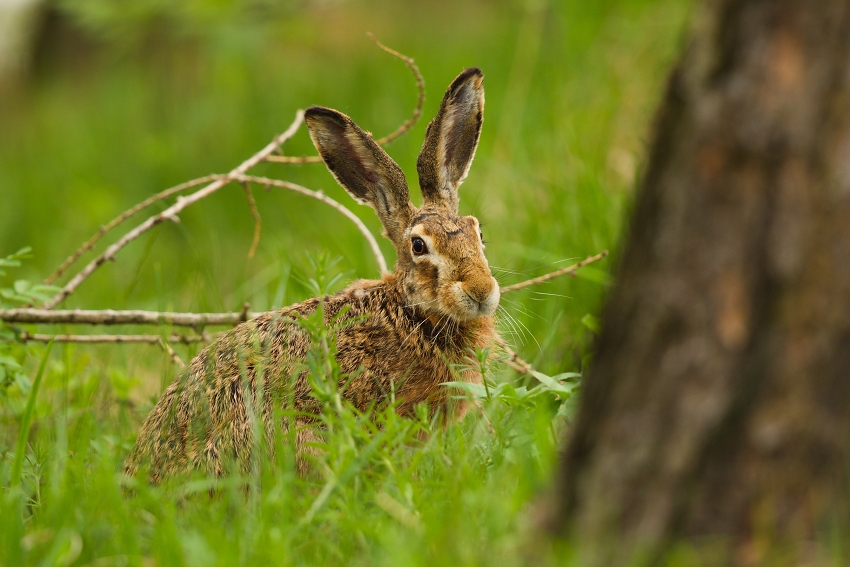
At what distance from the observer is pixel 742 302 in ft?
6.09

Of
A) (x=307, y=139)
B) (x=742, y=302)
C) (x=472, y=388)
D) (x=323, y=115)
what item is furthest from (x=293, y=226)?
(x=742, y=302)

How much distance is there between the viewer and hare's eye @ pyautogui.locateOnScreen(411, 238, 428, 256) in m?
4.11

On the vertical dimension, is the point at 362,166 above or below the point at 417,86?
below

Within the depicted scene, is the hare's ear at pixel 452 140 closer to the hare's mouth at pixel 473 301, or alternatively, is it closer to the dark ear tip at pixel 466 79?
the dark ear tip at pixel 466 79

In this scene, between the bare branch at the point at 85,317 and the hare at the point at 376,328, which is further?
the bare branch at the point at 85,317

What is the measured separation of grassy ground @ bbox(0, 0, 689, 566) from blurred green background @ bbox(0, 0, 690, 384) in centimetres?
3

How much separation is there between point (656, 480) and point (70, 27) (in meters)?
13.5

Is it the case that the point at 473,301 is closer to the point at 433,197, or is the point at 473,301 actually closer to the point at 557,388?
the point at 433,197

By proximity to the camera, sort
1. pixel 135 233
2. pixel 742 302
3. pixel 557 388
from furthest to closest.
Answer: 1. pixel 135 233
2. pixel 557 388
3. pixel 742 302

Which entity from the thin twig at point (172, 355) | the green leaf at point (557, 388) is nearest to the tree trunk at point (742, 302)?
the green leaf at point (557, 388)

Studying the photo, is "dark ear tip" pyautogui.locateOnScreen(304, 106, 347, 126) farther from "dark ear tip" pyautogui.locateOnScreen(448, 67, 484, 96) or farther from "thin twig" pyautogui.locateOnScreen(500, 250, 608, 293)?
"thin twig" pyautogui.locateOnScreen(500, 250, 608, 293)

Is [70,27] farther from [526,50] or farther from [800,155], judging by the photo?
[800,155]

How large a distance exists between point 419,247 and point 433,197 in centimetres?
44

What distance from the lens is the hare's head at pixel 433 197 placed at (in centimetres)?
391
